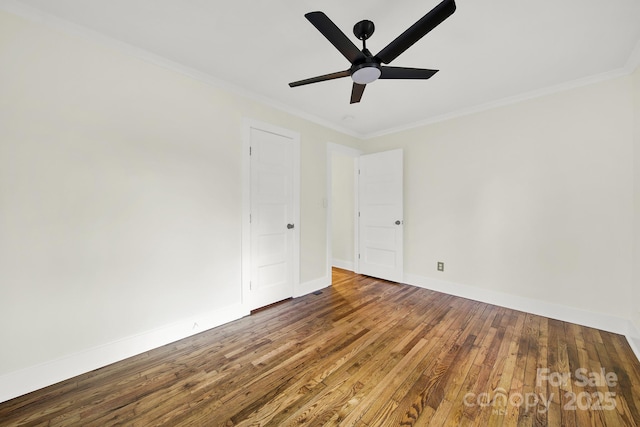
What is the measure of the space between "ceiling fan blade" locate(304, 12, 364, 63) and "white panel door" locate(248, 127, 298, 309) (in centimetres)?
160

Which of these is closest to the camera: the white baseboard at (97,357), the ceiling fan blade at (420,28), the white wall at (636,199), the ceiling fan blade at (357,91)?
the ceiling fan blade at (420,28)

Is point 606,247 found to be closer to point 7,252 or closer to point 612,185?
point 612,185

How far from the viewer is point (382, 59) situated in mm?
1582

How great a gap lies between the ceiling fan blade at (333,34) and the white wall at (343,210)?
2938 millimetres

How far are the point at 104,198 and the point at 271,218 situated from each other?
1577 mm

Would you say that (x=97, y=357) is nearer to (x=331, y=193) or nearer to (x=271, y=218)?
(x=271, y=218)

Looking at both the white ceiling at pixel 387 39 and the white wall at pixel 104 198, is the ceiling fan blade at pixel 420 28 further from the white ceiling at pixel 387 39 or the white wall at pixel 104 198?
the white wall at pixel 104 198

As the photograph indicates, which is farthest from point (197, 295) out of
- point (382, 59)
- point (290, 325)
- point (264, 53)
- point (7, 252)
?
point (382, 59)

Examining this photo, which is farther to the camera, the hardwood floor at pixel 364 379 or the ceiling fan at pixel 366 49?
the hardwood floor at pixel 364 379

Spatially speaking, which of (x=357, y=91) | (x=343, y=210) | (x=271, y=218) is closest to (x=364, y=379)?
(x=271, y=218)

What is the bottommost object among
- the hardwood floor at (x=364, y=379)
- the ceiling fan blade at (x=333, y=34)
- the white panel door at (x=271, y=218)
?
the hardwood floor at (x=364, y=379)

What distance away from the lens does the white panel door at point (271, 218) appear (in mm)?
2834

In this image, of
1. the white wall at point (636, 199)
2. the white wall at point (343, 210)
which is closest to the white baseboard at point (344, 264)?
the white wall at point (343, 210)

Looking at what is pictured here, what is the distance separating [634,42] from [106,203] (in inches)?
175
